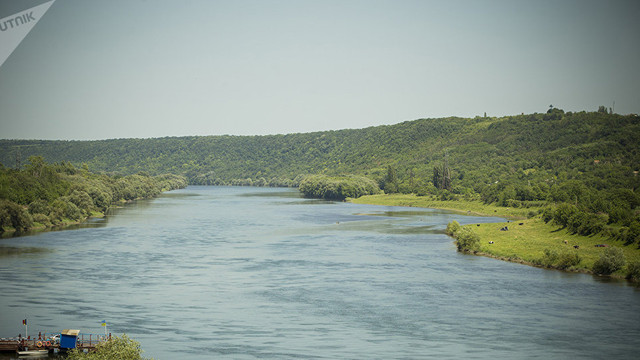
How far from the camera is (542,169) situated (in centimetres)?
Answer: 15688

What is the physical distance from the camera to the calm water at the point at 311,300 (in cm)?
3903

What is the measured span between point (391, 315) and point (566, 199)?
72.9m

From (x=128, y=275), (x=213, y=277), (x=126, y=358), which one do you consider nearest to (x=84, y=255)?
(x=128, y=275)

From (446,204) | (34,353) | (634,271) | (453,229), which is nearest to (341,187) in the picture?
(446,204)

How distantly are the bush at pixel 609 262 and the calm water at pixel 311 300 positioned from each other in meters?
1.91

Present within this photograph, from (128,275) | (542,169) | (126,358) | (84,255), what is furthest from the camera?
(542,169)

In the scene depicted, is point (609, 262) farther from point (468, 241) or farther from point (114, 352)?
point (114, 352)

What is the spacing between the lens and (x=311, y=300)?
49.1 m

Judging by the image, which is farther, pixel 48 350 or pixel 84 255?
pixel 84 255

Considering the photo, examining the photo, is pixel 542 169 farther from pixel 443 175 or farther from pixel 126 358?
pixel 126 358

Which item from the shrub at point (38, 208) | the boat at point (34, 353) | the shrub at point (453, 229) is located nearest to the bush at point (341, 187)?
the shrub at point (453, 229)

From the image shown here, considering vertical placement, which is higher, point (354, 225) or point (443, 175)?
point (443, 175)

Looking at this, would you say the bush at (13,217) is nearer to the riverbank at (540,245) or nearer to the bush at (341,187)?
the riverbank at (540,245)

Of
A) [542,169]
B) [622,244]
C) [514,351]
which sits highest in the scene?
[542,169]
